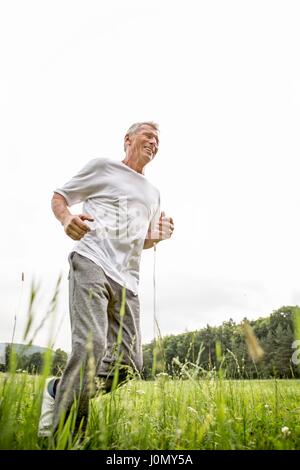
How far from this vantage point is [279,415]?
133 inches

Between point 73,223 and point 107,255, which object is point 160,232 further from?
point 73,223

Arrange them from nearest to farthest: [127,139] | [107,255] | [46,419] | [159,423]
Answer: [46,419] → [159,423] → [107,255] → [127,139]

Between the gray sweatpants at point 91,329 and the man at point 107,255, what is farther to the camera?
the man at point 107,255

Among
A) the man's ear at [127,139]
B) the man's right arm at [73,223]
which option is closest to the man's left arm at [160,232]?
the man's ear at [127,139]

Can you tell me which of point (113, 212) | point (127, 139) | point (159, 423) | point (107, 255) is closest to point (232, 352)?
point (159, 423)

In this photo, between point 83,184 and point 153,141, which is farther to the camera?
point 153,141

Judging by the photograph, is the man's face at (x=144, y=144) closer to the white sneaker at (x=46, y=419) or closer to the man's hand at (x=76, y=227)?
the man's hand at (x=76, y=227)

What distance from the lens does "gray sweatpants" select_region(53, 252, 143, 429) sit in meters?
2.49

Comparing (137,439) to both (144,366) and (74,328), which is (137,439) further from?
(144,366)

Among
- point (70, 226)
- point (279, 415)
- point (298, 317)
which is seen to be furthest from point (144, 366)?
→ point (298, 317)

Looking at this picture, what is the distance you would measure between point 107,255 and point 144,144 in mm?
1243

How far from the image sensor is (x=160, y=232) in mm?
3854

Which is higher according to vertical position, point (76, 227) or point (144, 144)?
point (144, 144)

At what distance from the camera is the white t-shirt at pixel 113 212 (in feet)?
10.3
